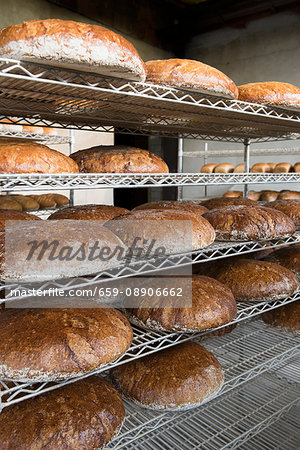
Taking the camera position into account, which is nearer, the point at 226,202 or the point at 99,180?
the point at 99,180

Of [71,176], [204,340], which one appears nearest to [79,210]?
[71,176]

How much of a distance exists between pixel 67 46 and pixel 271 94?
1230 millimetres

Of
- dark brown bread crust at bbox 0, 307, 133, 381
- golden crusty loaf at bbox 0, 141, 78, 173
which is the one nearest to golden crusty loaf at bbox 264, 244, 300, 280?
dark brown bread crust at bbox 0, 307, 133, 381

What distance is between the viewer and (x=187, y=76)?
161 centimetres

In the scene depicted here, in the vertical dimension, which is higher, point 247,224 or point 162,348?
point 247,224

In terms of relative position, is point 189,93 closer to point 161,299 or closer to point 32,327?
point 161,299

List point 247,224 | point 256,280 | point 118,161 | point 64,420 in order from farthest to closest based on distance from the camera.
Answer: point 256,280 < point 247,224 < point 118,161 < point 64,420

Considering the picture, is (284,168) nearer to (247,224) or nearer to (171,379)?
(247,224)

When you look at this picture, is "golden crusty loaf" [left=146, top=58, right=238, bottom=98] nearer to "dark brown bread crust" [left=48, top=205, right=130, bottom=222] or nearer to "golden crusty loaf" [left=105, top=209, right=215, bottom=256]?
"golden crusty loaf" [left=105, top=209, right=215, bottom=256]

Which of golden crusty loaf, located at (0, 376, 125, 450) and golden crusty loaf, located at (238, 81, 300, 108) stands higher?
golden crusty loaf, located at (238, 81, 300, 108)

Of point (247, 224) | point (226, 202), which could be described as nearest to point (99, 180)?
point (247, 224)

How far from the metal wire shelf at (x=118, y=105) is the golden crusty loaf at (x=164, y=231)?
1.61 ft

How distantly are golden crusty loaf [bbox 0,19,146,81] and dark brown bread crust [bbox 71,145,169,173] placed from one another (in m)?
0.54

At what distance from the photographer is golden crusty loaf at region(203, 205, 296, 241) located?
194cm
